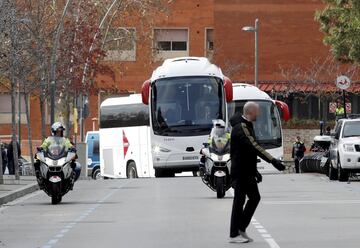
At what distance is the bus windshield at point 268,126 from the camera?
4573cm

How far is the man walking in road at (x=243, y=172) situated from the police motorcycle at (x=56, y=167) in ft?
32.7

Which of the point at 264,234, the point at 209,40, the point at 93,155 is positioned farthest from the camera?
the point at 209,40

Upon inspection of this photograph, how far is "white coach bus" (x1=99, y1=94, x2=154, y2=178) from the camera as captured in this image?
46688 millimetres

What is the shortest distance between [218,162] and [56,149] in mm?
3625

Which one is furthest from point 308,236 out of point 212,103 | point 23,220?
point 212,103

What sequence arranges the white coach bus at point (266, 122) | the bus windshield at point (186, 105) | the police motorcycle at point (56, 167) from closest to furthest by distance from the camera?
the police motorcycle at point (56, 167) → the bus windshield at point (186, 105) → the white coach bus at point (266, 122)

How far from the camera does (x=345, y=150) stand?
112 feet

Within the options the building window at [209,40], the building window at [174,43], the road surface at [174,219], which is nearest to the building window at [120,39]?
the building window at [174,43]

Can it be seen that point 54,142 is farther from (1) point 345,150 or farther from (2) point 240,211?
(1) point 345,150

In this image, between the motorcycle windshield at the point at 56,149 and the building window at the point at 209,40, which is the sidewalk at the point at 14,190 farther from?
the building window at the point at 209,40

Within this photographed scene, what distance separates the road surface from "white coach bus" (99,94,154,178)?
14801 millimetres

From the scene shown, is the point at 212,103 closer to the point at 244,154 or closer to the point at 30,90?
the point at 30,90

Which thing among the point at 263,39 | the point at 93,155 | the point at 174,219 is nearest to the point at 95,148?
the point at 93,155

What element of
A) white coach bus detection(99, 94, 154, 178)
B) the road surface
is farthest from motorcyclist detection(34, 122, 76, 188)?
white coach bus detection(99, 94, 154, 178)
